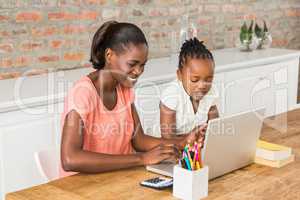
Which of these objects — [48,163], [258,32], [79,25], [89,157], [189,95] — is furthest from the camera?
[258,32]

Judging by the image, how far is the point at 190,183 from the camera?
164cm

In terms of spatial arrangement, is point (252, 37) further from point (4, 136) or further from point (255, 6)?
point (4, 136)

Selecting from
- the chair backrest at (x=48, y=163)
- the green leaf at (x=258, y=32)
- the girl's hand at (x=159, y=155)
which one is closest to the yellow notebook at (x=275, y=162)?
the girl's hand at (x=159, y=155)

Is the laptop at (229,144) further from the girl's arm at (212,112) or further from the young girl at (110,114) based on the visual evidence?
the girl's arm at (212,112)

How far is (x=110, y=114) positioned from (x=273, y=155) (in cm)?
69

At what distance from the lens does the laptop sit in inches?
69.4

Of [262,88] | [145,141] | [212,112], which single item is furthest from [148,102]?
[262,88]

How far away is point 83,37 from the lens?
11.7 ft

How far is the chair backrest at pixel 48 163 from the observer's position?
6.49ft

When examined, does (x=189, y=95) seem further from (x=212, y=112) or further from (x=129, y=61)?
(x=129, y=61)

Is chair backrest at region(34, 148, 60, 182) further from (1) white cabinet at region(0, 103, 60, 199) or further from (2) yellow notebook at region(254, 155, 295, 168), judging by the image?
(2) yellow notebook at region(254, 155, 295, 168)

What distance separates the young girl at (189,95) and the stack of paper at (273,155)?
34 cm

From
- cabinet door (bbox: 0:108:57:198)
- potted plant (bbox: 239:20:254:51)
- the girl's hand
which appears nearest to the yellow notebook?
the girl's hand

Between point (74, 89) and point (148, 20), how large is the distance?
79.2 inches
